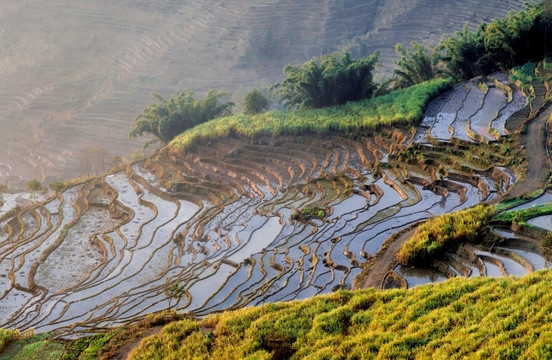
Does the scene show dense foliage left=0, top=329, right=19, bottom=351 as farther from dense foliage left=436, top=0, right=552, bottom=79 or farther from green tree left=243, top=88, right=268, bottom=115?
dense foliage left=436, top=0, right=552, bottom=79

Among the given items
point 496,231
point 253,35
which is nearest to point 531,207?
point 496,231

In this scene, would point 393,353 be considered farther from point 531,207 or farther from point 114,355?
point 531,207

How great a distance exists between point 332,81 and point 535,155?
396 inches

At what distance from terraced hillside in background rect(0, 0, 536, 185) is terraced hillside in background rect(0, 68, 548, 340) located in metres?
25.3

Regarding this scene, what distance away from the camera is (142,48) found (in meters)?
61.0

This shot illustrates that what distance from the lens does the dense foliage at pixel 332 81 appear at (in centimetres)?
2227

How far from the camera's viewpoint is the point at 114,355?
305 inches

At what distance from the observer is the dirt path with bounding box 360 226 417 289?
9513 millimetres

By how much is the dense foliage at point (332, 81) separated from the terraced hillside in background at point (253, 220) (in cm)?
326

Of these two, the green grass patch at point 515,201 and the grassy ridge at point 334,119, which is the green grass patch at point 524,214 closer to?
the green grass patch at point 515,201

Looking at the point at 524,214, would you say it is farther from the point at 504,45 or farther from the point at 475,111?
the point at 504,45

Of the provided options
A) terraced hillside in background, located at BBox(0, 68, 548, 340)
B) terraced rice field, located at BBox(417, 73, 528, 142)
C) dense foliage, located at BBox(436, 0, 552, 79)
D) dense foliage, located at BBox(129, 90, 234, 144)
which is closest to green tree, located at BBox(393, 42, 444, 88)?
dense foliage, located at BBox(436, 0, 552, 79)

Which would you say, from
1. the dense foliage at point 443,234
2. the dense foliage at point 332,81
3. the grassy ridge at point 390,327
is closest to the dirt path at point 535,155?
the dense foliage at point 443,234

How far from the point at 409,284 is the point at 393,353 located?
3485mm
